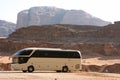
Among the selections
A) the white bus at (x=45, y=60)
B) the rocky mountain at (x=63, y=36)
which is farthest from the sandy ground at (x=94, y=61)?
the white bus at (x=45, y=60)

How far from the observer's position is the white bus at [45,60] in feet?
122

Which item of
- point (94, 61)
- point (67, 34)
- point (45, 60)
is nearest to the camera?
point (45, 60)

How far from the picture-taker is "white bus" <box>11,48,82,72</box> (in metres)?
37.1

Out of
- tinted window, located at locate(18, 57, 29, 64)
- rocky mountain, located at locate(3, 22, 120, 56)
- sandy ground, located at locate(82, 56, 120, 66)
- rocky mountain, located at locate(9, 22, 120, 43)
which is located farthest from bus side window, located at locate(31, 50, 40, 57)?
rocky mountain, located at locate(9, 22, 120, 43)

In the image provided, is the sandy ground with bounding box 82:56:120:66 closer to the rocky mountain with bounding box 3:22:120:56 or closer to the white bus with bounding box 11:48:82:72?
the rocky mountain with bounding box 3:22:120:56

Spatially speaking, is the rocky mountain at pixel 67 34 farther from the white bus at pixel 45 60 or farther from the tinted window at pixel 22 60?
the tinted window at pixel 22 60

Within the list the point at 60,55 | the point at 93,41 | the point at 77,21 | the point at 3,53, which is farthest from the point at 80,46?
the point at 77,21

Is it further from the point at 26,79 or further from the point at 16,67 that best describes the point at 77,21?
the point at 26,79

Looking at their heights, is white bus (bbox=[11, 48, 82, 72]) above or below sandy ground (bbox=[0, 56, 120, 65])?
above

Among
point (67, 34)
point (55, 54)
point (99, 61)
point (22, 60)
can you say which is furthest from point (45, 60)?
point (67, 34)

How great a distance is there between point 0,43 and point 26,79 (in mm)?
71787

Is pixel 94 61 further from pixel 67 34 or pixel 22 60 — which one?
pixel 22 60

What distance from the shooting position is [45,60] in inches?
1502

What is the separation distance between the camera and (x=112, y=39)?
10212 cm
